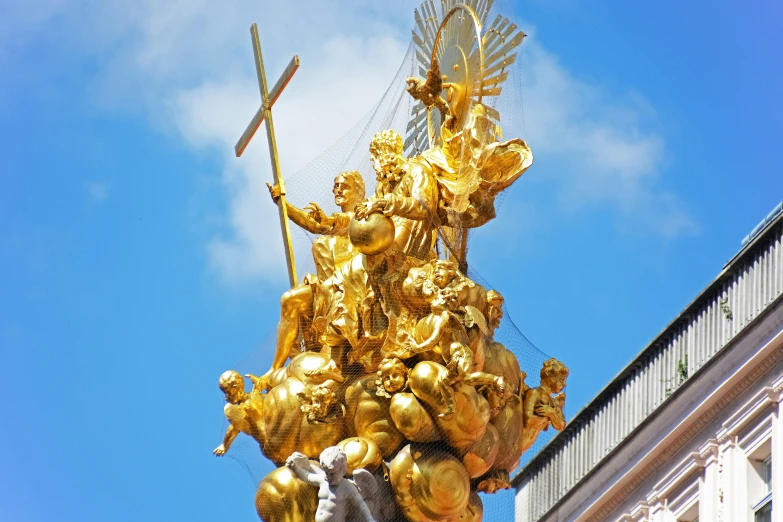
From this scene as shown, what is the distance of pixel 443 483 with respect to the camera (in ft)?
57.8

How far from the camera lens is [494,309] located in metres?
18.4

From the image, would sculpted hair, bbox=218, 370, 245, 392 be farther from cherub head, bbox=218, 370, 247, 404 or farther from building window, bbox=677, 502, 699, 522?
building window, bbox=677, 502, 699, 522

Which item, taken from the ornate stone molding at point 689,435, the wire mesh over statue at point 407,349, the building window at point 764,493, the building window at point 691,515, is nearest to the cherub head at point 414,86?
the wire mesh over statue at point 407,349

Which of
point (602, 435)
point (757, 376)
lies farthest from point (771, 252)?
point (602, 435)

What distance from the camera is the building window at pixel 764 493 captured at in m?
33.1

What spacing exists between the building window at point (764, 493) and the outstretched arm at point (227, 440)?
1519cm

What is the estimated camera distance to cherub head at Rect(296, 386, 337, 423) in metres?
17.9

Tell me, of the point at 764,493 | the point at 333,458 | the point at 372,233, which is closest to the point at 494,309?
the point at 372,233

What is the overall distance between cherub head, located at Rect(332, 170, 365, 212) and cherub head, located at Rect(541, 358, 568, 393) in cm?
168

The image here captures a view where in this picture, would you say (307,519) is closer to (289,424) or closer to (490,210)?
(289,424)

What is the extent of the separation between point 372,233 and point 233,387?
1282 mm

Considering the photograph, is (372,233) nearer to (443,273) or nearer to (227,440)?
(443,273)

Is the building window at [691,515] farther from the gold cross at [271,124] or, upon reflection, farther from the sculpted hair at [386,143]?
the sculpted hair at [386,143]

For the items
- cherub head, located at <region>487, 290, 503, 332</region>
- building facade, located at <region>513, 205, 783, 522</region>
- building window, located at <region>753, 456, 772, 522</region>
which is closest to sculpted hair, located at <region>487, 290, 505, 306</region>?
cherub head, located at <region>487, 290, 503, 332</region>
